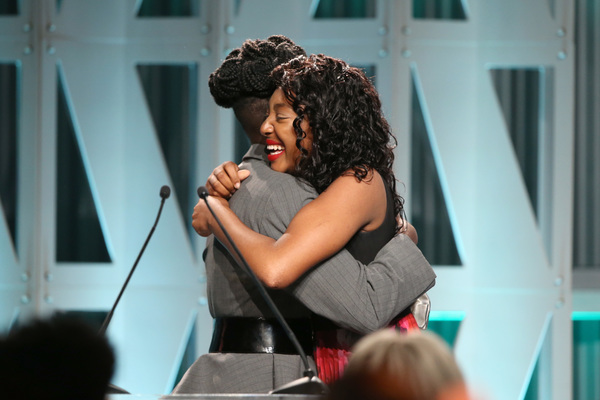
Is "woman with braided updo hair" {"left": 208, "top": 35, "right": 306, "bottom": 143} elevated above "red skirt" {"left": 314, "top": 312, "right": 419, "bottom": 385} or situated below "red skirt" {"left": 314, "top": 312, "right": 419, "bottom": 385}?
above

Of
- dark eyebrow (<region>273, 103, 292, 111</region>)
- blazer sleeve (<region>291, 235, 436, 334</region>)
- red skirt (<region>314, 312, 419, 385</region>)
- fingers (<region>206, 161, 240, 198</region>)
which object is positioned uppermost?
dark eyebrow (<region>273, 103, 292, 111</region>)

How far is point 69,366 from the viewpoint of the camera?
802mm

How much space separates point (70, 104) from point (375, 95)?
7.95ft

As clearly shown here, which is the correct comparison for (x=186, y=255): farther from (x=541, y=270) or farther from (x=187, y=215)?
(x=541, y=270)

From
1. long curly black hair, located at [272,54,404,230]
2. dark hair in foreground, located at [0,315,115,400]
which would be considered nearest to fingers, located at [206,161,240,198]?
long curly black hair, located at [272,54,404,230]

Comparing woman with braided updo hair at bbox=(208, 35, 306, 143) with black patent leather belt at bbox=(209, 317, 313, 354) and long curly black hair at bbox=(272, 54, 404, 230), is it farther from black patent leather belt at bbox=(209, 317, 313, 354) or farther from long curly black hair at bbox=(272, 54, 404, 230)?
black patent leather belt at bbox=(209, 317, 313, 354)

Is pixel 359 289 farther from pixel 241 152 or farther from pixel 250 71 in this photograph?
pixel 241 152

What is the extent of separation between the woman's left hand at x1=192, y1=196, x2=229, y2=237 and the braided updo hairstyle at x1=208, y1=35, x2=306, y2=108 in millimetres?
291

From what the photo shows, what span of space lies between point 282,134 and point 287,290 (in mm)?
338

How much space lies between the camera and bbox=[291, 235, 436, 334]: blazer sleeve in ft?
4.98

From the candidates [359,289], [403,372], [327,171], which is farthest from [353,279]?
[403,372]

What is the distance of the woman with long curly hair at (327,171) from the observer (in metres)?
1.54

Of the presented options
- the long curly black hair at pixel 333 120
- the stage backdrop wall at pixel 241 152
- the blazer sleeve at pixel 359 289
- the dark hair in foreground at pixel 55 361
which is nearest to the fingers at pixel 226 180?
the long curly black hair at pixel 333 120

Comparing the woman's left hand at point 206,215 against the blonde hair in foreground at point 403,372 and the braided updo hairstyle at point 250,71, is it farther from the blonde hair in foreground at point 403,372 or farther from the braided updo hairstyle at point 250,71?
the blonde hair in foreground at point 403,372
